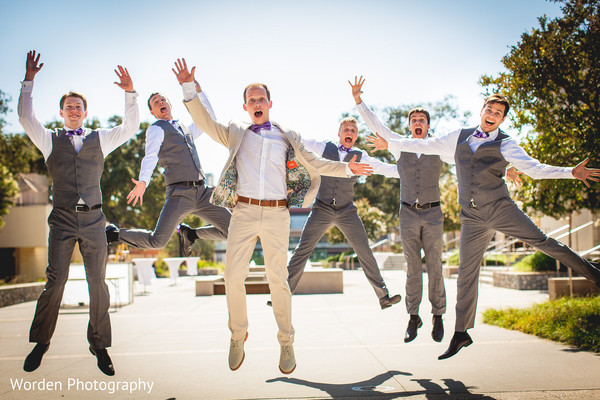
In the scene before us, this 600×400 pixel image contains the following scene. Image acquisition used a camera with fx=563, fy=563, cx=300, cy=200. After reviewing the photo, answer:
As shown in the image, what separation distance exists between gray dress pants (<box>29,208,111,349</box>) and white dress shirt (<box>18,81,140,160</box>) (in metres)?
0.63

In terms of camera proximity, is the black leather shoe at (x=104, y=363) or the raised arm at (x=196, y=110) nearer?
the raised arm at (x=196, y=110)

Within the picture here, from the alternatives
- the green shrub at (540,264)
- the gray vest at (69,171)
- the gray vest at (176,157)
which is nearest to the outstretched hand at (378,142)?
the gray vest at (176,157)

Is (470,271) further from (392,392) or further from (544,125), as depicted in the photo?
(544,125)

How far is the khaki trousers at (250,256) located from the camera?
4.98 m

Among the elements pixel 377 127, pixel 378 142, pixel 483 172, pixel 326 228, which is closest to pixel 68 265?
pixel 326 228

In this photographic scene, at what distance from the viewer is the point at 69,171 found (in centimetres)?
530

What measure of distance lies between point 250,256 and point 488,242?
2449 mm

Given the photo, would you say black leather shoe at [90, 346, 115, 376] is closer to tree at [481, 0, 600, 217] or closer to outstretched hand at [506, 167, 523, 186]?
→ outstretched hand at [506, 167, 523, 186]

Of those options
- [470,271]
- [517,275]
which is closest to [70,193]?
[470,271]

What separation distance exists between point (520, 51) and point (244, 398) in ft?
24.4

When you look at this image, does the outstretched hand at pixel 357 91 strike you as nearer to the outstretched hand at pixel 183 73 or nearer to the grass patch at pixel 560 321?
the outstretched hand at pixel 183 73

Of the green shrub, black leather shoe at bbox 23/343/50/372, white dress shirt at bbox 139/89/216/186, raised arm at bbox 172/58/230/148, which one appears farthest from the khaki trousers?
the green shrub

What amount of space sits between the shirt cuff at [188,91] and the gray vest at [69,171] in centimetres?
124

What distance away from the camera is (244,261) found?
198 inches
